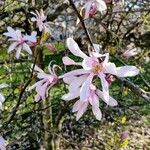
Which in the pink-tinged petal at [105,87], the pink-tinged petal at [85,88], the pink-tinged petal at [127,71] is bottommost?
the pink-tinged petal at [105,87]

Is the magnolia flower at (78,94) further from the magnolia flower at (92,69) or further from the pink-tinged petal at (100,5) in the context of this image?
the pink-tinged petal at (100,5)

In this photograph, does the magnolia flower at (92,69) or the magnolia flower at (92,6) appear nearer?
the magnolia flower at (92,69)

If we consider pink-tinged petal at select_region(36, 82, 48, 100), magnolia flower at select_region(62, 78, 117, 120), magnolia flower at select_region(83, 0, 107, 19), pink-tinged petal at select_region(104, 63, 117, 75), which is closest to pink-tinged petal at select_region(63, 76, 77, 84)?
magnolia flower at select_region(62, 78, 117, 120)

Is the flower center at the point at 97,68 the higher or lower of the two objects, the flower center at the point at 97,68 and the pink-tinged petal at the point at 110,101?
the higher

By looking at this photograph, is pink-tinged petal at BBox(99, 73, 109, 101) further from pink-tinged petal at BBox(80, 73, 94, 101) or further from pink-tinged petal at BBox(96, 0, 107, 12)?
pink-tinged petal at BBox(96, 0, 107, 12)

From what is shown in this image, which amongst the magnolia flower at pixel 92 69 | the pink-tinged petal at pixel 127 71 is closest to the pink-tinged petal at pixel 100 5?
the magnolia flower at pixel 92 69

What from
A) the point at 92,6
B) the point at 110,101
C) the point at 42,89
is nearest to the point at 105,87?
the point at 110,101

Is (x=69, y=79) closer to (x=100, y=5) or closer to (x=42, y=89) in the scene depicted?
(x=42, y=89)
